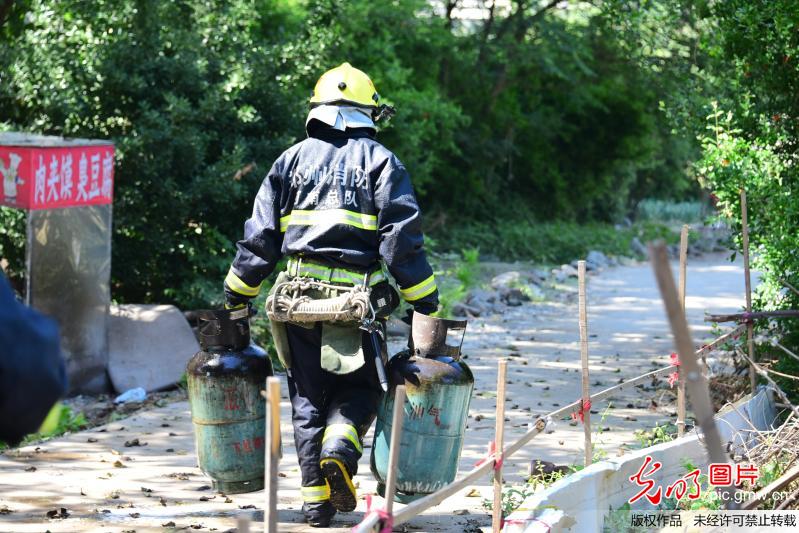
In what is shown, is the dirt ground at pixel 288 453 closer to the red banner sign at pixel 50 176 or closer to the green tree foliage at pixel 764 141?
the green tree foliage at pixel 764 141

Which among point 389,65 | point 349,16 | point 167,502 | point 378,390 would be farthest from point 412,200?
point 389,65

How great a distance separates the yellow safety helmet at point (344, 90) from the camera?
5.38 meters

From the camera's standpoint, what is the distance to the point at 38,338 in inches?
87.0

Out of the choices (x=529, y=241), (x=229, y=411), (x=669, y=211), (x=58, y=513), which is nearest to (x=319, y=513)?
(x=229, y=411)

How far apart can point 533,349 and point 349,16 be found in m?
5.83

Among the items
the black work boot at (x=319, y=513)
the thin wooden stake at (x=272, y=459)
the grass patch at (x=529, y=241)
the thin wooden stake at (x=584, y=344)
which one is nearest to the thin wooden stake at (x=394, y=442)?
the thin wooden stake at (x=272, y=459)

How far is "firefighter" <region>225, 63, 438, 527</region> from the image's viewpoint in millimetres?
5129

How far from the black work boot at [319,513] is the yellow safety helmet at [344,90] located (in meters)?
A: 1.95

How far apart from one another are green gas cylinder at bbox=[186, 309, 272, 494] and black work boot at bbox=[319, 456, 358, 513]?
0.42 m

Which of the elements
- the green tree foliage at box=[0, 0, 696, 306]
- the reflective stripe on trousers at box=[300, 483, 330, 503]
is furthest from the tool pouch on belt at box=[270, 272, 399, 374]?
the green tree foliage at box=[0, 0, 696, 306]

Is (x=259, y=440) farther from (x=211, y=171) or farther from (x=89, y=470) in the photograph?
(x=211, y=171)

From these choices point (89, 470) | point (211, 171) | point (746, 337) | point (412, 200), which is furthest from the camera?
point (211, 171)

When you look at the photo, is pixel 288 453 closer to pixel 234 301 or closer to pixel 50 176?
pixel 234 301

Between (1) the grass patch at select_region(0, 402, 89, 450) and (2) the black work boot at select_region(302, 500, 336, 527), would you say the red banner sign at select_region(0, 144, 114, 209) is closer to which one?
(1) the grass patch at select_region(0, 402, 89, 450)
